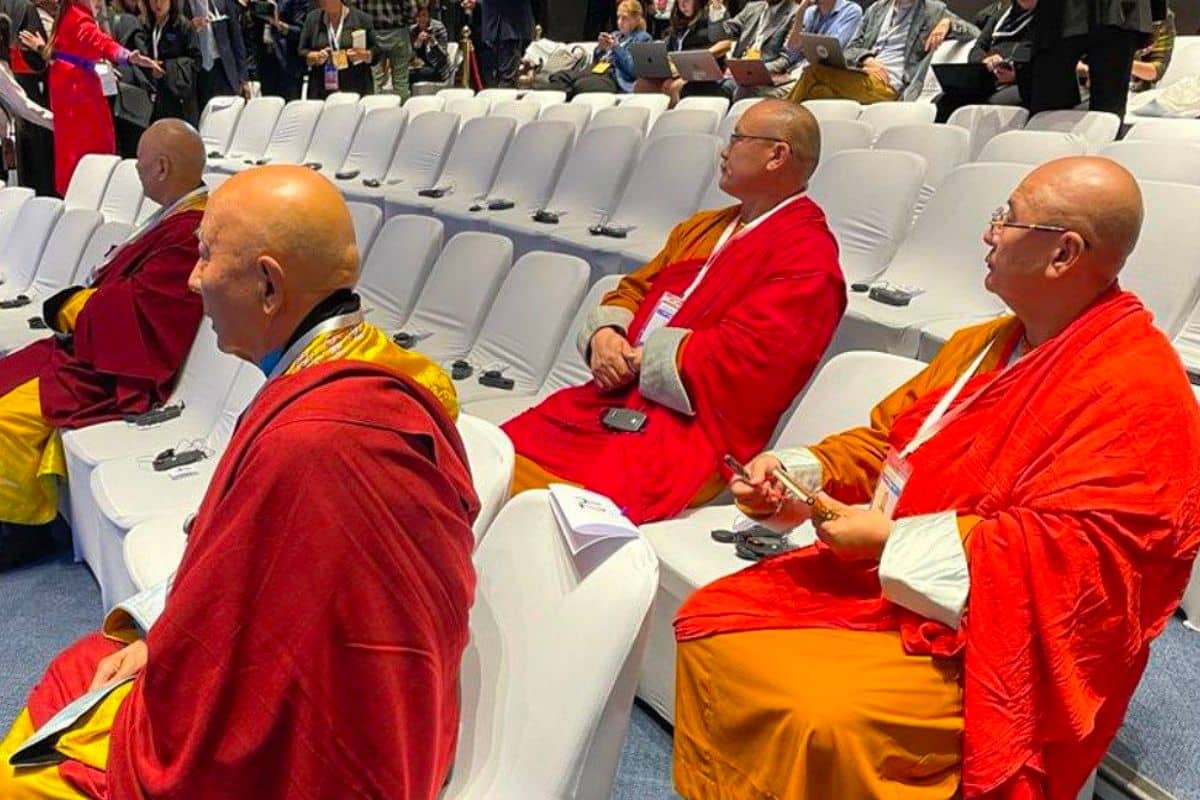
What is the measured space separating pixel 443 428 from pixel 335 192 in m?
0.34

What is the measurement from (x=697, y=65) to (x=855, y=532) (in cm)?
517

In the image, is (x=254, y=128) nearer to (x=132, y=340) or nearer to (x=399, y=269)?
(x=399, y=269)

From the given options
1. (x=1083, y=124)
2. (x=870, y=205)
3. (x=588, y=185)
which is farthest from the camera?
(x=588, y=185)

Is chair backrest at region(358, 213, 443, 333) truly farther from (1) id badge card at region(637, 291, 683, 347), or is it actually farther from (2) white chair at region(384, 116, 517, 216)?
(2) white chair at region(384, 116, 517, 216)

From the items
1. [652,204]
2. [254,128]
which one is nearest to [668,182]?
[652,204]

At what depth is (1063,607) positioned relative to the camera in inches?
51.8

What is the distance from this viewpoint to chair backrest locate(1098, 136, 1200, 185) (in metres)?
3.01

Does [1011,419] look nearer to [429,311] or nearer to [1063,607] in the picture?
[1063,607]

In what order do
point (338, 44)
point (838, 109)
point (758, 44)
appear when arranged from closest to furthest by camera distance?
point (838, 109)
point (758, 44)
point (338, 44)

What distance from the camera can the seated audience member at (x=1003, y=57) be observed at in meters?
4.24

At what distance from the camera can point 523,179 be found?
4.70 metres

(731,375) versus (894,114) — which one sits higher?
(894,114)

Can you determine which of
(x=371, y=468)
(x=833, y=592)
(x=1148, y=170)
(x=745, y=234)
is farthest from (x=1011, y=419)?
(x=1148, y=170)

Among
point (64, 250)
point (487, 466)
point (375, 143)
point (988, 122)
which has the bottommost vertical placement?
point (64, 250)
